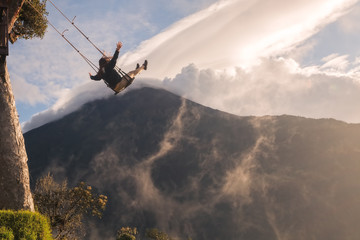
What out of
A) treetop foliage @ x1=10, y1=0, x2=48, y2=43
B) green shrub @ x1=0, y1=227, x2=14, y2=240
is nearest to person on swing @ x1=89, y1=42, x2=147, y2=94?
treetop foliage @ x1=10, y1=0, x2=48, y2=43

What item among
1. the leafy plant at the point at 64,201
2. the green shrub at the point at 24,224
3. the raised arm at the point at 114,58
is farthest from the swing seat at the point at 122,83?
the leafy plant at the point at 64,201

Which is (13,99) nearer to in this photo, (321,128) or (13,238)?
Answer: (13,238)

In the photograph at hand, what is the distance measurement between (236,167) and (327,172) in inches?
A: 1806

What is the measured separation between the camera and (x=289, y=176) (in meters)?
152

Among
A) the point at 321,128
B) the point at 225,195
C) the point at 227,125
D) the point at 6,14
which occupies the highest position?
the point at 227,125

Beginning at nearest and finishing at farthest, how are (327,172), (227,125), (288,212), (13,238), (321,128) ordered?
(13,238) → (288,212) → (327,172) → (321,128) → (227,125)

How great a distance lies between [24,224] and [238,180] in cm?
15649

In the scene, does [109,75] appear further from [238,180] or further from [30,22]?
[238,180]

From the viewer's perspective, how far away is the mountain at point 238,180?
130 metres

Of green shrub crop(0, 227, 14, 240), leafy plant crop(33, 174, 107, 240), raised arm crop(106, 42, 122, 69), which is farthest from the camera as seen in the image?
leafy plant crop(33, 174, 107, 240)

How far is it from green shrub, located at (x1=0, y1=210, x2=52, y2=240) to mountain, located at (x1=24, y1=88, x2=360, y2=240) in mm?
128821

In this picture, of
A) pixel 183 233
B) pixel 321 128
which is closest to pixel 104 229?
pixel 183 233

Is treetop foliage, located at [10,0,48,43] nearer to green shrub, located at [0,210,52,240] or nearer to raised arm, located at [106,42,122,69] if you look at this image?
raised arm, located at [106,42,122,69]

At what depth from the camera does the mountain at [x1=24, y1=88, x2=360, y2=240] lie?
427 ft
